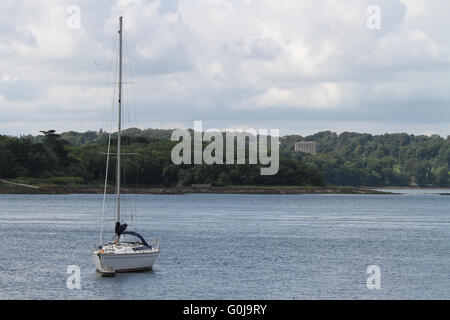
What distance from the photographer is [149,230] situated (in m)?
86.4

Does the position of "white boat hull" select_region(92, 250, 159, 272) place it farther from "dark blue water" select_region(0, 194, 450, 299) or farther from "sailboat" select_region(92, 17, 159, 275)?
"dark blue water" select_region(0, 194, 450, 299)

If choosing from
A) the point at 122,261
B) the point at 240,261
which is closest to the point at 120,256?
the point at 122,261

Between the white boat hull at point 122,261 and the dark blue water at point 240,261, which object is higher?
the white boat hull at point 122,261

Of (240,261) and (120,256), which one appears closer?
(120,256)

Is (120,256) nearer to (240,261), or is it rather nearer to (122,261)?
(122,261)

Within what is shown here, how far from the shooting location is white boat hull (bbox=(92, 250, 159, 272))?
153 ft

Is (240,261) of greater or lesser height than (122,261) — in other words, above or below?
below

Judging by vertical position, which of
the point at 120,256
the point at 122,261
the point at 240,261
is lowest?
the point at 240,261

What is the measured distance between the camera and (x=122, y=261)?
153ft

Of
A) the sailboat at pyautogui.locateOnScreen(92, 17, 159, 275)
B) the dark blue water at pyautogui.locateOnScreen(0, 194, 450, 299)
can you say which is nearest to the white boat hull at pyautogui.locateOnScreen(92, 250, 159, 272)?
the sailboat at pyautogui.locateOnScreen(92, 17, 159, 275)

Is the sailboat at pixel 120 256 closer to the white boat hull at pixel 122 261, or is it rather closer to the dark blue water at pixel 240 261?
the white boat hull at pixel 122 261

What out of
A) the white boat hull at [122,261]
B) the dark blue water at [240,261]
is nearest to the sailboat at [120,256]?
the white boat hull at [122,261]

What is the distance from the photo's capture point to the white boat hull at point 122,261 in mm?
46594
